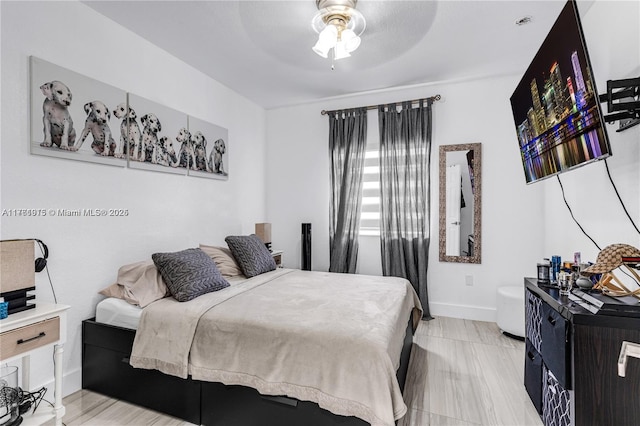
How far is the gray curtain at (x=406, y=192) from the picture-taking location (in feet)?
12.3

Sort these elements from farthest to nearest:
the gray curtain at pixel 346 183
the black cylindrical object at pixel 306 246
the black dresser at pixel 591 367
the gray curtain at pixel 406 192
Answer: the black cylindrical object at pixel 306 246, the gray curtain at pixel 346 183, the gray curtain at pixel 406 192, the black dresser at pixel 591 367

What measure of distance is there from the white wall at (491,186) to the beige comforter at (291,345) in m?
1.63

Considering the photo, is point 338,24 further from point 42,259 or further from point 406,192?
point 42,259

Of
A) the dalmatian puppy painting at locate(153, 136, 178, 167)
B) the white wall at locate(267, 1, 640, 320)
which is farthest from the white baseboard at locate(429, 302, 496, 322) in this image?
the dalmatian puppy painting at locate(153, 136, 178, 167)

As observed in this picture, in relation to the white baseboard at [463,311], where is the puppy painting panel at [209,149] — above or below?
above

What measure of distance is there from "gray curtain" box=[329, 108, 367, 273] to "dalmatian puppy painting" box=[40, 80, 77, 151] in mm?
2769

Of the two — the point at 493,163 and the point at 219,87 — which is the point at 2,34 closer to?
the point at 219,87

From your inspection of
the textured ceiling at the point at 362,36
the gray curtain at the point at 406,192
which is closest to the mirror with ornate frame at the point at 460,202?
the gray curtain at the point at 406,192

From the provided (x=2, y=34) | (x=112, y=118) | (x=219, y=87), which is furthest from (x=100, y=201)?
(x=219, y=87)

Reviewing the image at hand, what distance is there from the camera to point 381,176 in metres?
3.93

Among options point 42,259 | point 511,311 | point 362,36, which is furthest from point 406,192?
point 42,259

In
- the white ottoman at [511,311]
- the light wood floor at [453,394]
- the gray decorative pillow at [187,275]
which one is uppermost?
the gray decorative pillow at [187,275]

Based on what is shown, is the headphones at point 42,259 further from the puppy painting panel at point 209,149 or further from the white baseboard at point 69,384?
the puppy painting panel at point 209,149

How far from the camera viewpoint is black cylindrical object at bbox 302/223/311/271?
422 cm
